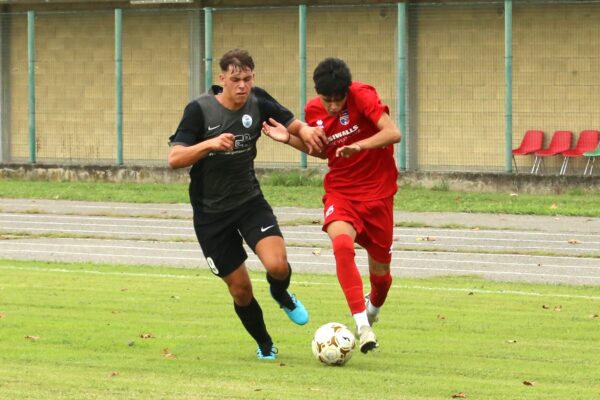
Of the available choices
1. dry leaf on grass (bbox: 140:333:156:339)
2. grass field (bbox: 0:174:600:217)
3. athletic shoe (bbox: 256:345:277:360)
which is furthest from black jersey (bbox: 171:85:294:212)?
grass field (bbox: 0:174:600:217)

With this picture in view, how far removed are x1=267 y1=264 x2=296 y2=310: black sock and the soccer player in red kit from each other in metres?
0.39

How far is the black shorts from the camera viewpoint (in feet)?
33.7

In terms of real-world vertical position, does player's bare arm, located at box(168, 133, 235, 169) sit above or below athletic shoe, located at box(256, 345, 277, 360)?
above

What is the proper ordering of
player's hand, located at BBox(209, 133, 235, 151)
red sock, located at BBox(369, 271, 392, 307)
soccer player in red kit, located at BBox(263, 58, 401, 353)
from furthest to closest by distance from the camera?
red sock, located at BBox(369, 271, 392, 307)
soccer player in red kit, located at BBox(263, 58, 401, 353)
player's hand, located at BBox(209, 133, 235, 151)

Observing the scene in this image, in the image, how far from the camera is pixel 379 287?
1152 cm

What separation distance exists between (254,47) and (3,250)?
12.9m

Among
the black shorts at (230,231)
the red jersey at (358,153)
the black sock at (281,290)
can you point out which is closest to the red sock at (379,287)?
the red jersey at (358,153)

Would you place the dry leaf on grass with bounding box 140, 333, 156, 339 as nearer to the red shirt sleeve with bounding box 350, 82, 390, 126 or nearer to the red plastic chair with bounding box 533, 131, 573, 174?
the red shirt sleeve with bounding box 350, 82, 390, 126

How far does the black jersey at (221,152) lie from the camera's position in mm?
10070

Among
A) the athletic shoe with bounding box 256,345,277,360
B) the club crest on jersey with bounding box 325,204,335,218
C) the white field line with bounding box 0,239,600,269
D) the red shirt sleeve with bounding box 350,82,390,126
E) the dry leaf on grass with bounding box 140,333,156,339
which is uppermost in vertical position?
the red shirt sleeve with bounding box 350,82,390,126

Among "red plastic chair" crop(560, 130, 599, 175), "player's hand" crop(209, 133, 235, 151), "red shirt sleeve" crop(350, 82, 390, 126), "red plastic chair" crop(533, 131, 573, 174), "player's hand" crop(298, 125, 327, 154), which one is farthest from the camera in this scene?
"red plastic chair" crop(533, 131, 573, 174)

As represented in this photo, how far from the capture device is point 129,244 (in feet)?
66.5

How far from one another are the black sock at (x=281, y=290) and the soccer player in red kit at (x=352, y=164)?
15.4 inches

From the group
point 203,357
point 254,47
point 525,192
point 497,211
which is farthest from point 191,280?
point 254,47
